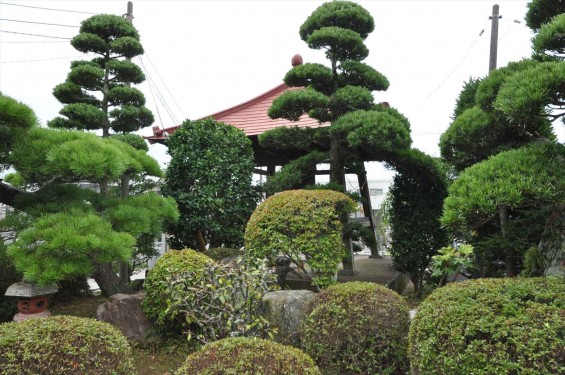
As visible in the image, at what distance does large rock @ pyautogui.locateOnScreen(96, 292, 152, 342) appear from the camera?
4.12 meters

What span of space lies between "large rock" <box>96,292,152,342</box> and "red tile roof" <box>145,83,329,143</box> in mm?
4442

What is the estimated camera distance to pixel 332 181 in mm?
6297

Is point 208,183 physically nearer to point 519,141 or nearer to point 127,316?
point 127,316

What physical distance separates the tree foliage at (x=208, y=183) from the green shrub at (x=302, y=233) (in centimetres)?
180

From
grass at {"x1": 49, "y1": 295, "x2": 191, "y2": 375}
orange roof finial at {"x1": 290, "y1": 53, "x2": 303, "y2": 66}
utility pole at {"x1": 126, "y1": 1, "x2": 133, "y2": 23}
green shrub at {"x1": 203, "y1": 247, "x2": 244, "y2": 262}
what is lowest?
grass at {"x1": 49, "y1": 295, "x2": 191, "y2": 375}

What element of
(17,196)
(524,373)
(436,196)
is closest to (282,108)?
(436,196)

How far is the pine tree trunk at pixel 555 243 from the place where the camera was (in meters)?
3.26

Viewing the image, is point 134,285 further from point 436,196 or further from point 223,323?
point 436,196

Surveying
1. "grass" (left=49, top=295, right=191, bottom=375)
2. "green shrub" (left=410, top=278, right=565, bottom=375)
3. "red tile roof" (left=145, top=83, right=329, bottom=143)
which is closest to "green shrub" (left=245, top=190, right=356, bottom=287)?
"grass" (left=49, top=295, right=191, bottom=375)

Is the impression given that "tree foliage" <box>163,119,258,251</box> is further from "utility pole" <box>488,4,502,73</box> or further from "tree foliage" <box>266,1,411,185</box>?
"utility pole" <box>488,4,502,73</box>

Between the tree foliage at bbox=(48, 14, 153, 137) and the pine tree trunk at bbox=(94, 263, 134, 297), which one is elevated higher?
the tree foliage at bbox=(48, 14, 153, 137)

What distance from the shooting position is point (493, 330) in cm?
215

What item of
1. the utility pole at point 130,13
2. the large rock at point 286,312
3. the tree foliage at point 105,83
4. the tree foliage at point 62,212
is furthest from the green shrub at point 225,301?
the utility pole at point 130,13

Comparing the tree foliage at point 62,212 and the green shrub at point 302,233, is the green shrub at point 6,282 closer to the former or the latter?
the tree foliage at point 62,212
